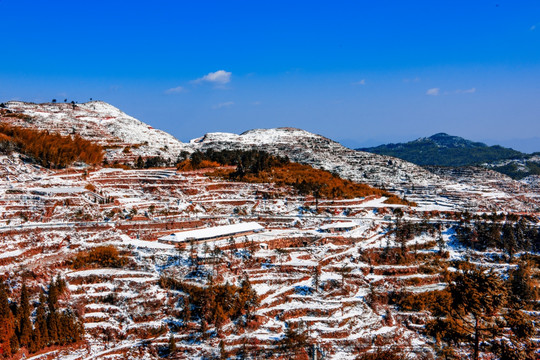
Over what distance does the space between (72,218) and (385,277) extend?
3372 centimetres

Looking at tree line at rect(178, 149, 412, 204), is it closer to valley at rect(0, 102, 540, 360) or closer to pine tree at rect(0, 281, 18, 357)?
valley at rect(0, 102, 540, 360)

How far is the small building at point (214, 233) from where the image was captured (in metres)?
37.0

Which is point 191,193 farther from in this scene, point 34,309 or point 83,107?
point 83,107

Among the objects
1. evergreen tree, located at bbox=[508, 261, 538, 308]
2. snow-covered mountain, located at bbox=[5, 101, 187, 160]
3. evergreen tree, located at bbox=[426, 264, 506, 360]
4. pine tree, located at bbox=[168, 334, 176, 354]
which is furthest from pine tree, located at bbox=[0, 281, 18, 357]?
snow-covered mountain, located at bbox=[5, 101, 187, 160]

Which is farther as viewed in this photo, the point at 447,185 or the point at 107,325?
the point at 447,185

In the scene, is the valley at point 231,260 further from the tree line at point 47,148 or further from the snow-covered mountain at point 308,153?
the snow-covered mountain at point 308,153

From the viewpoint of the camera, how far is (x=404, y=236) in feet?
146

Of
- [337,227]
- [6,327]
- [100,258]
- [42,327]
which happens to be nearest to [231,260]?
[100,258]

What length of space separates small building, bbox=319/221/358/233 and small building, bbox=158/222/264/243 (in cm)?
773

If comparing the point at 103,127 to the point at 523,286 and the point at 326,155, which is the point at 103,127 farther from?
the point at 523,286

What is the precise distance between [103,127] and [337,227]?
206 feet

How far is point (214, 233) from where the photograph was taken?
126 ft

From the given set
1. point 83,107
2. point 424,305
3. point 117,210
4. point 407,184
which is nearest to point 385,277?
point 424,305

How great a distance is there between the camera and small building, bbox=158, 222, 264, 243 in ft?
121
